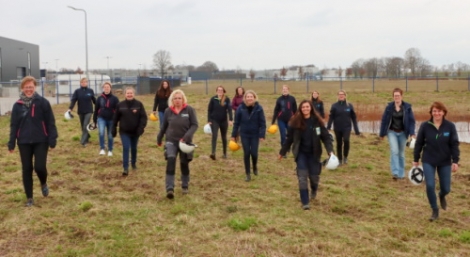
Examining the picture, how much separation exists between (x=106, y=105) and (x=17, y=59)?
5734 cm

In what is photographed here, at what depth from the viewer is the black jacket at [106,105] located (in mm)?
10258

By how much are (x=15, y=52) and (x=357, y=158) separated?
58.8 metres

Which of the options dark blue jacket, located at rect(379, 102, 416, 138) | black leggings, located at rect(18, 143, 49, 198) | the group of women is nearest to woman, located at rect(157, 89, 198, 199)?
the group of women

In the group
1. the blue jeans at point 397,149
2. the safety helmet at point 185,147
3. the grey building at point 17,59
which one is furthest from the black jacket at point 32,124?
the grey building at point 17,59

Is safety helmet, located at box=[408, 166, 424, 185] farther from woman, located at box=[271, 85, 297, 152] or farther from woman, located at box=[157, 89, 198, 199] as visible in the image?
woman, located at box=[271, 85, 297, 152]

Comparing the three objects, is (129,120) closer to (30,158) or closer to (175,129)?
(175,129)

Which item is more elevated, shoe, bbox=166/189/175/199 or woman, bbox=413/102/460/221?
woman, bbox=413/102/460/221

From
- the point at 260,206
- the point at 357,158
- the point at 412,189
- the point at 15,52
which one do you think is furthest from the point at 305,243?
the point at 15,52

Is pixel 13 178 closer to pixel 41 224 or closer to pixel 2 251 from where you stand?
pixel 41 224

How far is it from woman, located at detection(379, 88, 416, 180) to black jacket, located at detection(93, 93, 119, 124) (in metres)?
5.64

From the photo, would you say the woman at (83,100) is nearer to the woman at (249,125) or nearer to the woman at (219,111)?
the woman at (219,111)

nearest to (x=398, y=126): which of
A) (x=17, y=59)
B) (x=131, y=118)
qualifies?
(x=131, y=118)

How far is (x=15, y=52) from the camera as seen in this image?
6059 cm

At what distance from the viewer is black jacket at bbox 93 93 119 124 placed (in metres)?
10.3
